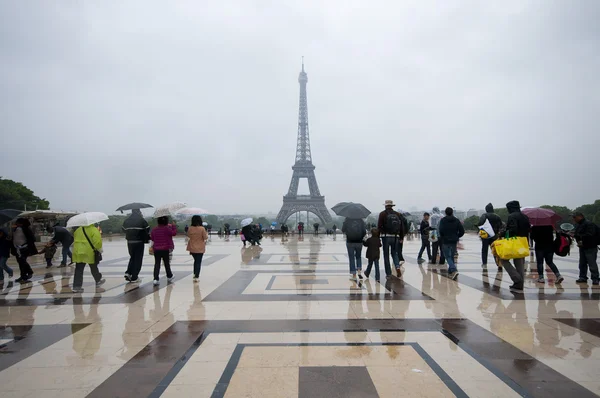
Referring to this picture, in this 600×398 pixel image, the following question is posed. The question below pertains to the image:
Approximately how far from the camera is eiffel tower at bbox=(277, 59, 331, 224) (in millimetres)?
70812

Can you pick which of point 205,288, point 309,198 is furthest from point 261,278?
point 309,198

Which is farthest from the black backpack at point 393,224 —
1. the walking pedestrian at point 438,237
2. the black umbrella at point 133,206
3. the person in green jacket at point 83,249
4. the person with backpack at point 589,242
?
the person in green jacket at point 83,249

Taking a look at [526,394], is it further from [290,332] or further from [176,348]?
[176,348]

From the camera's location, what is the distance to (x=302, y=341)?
14.3 ft

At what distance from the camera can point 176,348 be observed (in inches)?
166

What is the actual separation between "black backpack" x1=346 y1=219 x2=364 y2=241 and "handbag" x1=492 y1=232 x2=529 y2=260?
2.63 metres

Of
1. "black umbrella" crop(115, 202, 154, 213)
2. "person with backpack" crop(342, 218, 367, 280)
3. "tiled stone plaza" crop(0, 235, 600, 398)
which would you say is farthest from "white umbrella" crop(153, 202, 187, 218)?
"person with backpack" crop(342, 218, 367, 280)

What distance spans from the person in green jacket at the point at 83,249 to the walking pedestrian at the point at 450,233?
7.49m

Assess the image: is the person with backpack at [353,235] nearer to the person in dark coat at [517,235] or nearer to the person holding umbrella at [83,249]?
the person in dark coat at [517,235]

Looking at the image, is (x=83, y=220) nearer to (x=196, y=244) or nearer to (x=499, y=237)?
(x=196, y=244)

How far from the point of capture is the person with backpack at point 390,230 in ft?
28.4

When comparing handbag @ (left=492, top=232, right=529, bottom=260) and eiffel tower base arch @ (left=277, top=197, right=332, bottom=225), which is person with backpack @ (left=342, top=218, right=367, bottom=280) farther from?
eiffel tower base arch @ (left=277, top=197, right=332, bottom=225)

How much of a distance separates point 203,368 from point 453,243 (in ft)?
23.0

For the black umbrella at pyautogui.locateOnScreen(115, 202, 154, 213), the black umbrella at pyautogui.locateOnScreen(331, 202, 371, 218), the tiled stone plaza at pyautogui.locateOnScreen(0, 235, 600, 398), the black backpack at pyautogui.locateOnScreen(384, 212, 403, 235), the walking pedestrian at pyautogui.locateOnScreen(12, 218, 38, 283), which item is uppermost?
the black umbrella at pyautogui.locateOnScreen(115, 202, 154, 213)
